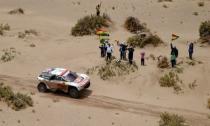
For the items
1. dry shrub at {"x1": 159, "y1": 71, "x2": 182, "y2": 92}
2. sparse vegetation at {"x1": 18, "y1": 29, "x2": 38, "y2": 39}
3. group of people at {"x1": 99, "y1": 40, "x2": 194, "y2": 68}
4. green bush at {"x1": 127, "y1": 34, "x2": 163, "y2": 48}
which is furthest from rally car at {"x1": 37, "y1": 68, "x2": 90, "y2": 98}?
sparse vegetation at {"x1": 18, "y1": 29, "x2": 38, "y2": 39}

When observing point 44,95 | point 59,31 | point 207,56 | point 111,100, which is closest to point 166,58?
point 207,56

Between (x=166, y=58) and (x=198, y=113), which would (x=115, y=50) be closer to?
(x=166, y=58)

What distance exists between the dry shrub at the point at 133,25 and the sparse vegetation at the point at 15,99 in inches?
696

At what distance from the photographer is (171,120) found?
80.1ft

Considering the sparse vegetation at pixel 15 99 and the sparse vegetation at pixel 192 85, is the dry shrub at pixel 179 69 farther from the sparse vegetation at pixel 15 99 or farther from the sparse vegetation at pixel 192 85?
the sparse vegetation at pixel 15 99

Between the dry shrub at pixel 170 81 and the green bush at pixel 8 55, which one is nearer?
the dry shrub at pixel 170 81

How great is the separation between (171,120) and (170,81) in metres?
5.15

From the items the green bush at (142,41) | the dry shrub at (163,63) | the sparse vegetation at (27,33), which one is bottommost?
the dry shrub at (163,63)

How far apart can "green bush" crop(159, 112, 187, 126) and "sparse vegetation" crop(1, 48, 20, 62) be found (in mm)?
13605

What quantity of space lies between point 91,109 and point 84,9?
82.0 ft

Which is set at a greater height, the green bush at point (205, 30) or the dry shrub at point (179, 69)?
the green bush at point (205, 30)

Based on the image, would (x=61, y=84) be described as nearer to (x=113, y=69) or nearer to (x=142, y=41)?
(x=113, y=69)

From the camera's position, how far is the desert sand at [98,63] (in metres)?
25.3

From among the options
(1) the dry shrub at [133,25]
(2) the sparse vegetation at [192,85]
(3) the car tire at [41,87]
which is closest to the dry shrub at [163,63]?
(2) the sparse vegetation at [192,85]
